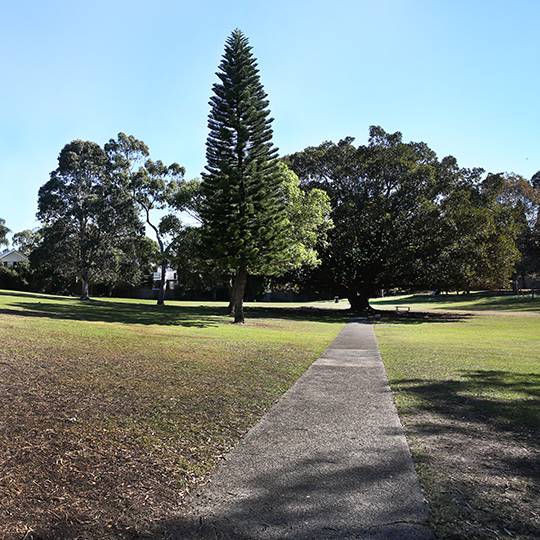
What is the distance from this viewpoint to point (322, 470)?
3.02m

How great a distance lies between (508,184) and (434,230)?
83.0 ft

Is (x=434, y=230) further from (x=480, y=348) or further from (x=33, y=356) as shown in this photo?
(x=33, y=356)

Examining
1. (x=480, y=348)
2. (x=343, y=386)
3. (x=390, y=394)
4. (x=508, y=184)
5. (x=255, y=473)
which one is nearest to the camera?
(x=255, y=473)

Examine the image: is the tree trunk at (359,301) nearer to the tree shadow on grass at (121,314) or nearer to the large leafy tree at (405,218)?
the large leafy tree at (405,218)

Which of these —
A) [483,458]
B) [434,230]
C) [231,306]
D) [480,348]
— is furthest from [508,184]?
[483,458]

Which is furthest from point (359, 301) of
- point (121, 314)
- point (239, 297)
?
→ point (121, 314)

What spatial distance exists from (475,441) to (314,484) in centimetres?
176

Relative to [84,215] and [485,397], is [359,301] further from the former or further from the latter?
[485,397]

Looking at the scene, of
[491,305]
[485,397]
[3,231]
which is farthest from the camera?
[3,231]

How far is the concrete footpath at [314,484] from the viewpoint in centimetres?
229

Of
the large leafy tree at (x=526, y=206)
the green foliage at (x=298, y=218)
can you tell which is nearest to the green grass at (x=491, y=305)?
the large leafy tree at (x=526, y=206)

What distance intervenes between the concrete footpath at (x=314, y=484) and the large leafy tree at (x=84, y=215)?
29.5 m

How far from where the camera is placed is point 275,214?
58.7ft

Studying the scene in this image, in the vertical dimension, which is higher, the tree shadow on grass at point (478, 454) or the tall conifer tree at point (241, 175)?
the tall conifer tree at point (241, 175)
